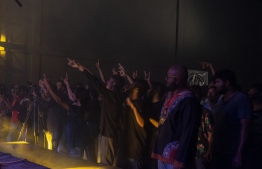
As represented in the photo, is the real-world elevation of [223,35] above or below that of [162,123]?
above

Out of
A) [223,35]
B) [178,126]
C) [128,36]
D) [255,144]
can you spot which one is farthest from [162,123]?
[223,35]

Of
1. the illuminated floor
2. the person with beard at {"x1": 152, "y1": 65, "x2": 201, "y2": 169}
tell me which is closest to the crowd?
the person with beard at {"x1": 152, "y1": 65, "x2": 201, "y2": 169}

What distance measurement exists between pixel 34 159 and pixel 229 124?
2.24 meters

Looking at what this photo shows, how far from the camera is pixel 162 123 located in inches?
143

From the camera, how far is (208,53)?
1756 centimetres

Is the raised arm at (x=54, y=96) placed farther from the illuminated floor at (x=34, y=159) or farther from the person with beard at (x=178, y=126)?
the person with beard at (x=178, y=126)

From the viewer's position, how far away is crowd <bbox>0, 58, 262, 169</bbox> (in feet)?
11.4

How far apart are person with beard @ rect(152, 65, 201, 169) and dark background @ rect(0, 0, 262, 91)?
994 centimetres

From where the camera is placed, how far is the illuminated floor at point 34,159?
11.7 feet

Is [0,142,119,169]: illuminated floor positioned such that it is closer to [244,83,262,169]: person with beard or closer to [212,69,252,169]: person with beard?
[212,69,252,169]: person with beard

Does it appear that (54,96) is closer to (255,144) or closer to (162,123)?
(255,144)

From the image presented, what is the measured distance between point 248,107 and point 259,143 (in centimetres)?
134

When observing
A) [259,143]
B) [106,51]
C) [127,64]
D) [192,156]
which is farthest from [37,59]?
[192,156]

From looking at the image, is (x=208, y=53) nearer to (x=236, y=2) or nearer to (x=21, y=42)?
(x=236, y=2)
